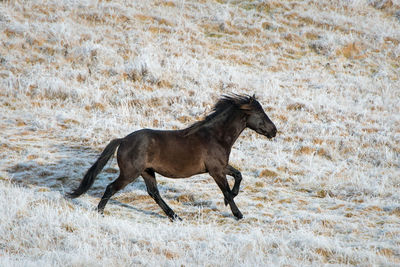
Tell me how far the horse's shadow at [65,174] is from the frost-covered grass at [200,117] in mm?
45

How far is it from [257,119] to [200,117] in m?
4.76

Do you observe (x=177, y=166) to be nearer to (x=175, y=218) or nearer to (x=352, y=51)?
(x=175, y=218)

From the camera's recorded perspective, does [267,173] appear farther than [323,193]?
Yes

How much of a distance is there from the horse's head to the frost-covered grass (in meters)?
1.40

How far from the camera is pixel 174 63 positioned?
50.8 ft

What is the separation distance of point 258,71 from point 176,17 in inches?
209

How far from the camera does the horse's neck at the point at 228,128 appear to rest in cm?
796

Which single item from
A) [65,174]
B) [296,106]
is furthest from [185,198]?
[296,106]

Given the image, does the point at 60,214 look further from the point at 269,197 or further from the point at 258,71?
the point at 258,71

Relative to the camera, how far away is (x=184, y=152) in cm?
761

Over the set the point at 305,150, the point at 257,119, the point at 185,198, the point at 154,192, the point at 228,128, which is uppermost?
the point at 257,119

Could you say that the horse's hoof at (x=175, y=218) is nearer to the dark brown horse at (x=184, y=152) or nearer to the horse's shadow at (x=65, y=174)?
the dark brown horse at (x=184, y=152)

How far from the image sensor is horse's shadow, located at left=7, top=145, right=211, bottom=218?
861 cm

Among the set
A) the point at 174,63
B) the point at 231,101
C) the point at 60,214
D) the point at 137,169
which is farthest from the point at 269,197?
the point at 174,63
